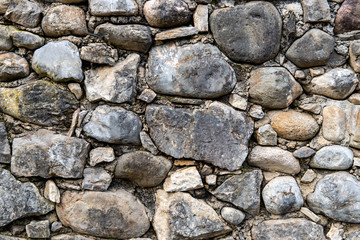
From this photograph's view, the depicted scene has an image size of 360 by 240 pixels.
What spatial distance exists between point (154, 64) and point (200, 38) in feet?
0.86

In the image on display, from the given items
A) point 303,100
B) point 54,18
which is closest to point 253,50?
point 303,100

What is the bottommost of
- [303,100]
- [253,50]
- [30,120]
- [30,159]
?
[30,159]

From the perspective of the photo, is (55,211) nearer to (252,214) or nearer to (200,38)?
(252,214)

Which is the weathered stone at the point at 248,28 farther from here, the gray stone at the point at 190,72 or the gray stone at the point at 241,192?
the gray stone at the point at 241,192

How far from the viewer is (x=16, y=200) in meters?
1.37

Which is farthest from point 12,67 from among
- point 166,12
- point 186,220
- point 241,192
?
point 241,192

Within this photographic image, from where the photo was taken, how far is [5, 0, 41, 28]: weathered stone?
4.58 ft

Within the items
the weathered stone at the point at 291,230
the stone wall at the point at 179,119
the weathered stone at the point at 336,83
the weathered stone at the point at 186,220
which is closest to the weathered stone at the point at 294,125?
the stone wall at the point at 179,119

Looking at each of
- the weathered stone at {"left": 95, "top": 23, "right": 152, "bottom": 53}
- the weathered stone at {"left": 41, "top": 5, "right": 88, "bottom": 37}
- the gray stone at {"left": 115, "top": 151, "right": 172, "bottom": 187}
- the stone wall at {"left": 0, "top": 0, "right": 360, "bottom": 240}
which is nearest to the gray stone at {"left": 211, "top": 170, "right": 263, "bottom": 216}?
the stone wall at {"left": 0, "top": 0, "right": 360, "bottom": 240}

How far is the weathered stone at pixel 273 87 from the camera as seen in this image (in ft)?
4.79

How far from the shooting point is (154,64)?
146cm

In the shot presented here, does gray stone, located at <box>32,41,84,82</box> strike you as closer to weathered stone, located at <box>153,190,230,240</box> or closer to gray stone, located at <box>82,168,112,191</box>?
gray stone, located at <box>82,168,112,191</box>

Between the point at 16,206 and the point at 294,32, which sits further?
the point at 294,32

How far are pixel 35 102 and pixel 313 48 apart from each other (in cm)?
136
